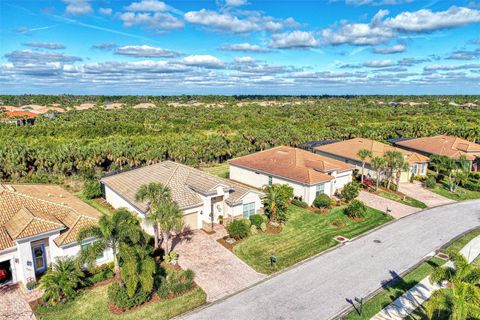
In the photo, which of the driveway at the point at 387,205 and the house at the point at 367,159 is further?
the house at the point at 367,159

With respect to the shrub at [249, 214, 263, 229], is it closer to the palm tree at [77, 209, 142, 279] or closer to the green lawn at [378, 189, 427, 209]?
the palm tree at [77, 209, 142, 279]

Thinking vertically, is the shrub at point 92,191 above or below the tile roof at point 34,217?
below

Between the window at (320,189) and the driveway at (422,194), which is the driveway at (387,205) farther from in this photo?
the window at (320,189)

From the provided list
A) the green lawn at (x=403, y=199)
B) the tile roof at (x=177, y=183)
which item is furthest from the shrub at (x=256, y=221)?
the green lawn at (x=403, y=199)

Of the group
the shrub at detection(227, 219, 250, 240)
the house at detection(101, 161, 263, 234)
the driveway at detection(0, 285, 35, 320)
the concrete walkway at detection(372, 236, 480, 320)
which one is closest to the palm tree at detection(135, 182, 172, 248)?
the house at detection(101, 161, 263, 234)

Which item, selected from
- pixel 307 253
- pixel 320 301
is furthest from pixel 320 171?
pixel 320 301

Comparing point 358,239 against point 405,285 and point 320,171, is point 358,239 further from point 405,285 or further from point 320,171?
point 320,171
